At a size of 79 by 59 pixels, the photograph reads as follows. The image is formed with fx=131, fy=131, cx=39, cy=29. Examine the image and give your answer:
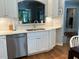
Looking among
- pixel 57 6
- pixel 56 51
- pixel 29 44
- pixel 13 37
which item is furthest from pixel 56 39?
pixel 13 37

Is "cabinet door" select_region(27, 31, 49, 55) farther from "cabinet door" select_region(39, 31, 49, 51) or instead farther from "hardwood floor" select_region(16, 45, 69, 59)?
"hardwood floor" select_region(16, 45, 69, 59)

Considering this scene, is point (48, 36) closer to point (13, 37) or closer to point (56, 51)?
point (56, 51)

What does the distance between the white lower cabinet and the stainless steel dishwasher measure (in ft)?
0.66

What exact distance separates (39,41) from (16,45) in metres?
0.93

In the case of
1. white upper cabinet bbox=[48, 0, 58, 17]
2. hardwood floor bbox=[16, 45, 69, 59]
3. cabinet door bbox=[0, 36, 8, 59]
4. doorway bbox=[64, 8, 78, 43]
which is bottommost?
hardwood floor bbox=[16, 45, 69, 59]

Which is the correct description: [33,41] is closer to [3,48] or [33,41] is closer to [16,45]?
[16,45]

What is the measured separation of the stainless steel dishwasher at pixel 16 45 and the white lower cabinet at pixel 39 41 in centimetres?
20

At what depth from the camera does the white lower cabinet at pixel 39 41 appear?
456 centimetres

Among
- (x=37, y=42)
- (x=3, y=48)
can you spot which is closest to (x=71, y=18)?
(x=37, y=42)

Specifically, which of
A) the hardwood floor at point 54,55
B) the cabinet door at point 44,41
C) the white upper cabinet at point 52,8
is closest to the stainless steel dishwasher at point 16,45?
the hardwood floor at point 54,55

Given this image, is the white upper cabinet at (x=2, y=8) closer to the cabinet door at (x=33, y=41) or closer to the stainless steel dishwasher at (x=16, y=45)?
the stainless steel dishwasher at (x=16, y=45)

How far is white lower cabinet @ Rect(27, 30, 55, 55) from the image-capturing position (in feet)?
15.0

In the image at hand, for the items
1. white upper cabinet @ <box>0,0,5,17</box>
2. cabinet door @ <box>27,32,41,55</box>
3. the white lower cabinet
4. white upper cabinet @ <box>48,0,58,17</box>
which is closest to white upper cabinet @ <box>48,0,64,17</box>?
white upper cabinet @ <box>48,0,58,17</box>

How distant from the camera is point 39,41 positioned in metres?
4.76
